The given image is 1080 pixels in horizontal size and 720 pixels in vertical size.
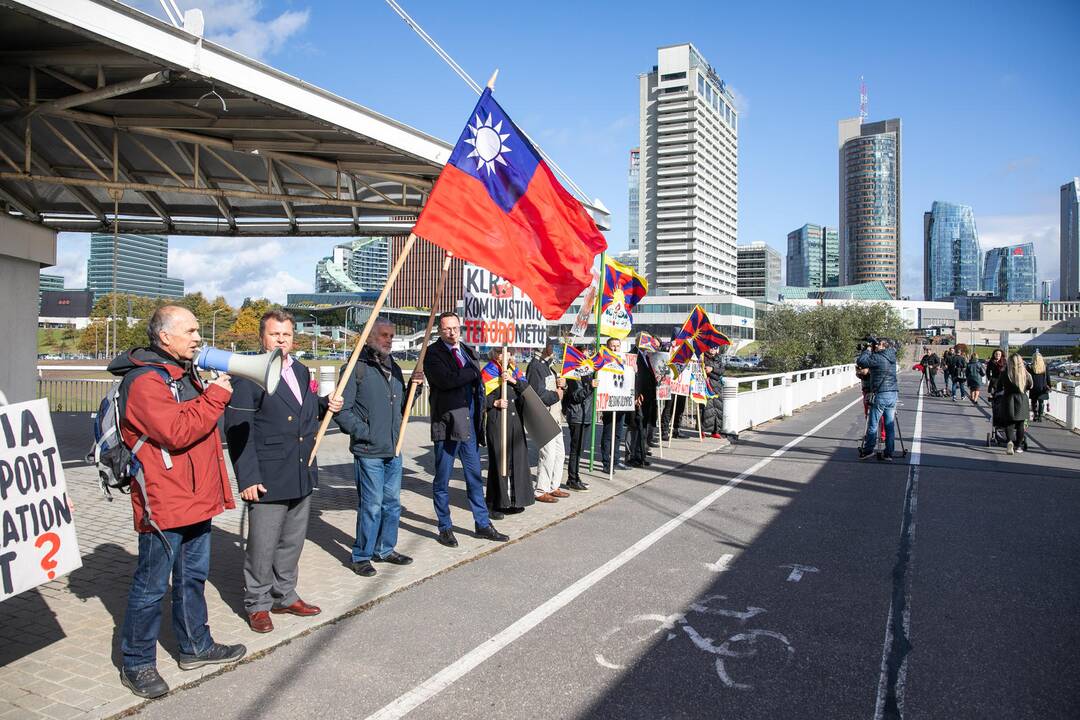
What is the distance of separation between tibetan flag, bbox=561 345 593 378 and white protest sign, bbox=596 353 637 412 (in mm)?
432

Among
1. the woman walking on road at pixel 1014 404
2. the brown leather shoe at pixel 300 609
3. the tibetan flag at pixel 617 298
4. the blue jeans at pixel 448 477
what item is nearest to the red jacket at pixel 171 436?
the brown leather shoe at pixel 300 609

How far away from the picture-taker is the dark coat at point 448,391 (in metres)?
6.68

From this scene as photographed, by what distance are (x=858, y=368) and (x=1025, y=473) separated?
2814 mm

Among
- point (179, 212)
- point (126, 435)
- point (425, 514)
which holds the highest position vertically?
point (179, 212)

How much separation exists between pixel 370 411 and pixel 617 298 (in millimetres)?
6109

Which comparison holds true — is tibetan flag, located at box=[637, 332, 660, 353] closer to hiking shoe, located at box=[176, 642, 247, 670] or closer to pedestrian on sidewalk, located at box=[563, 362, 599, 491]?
pedestrian on sidewalk, located at box=[563, 362, 599, 491]

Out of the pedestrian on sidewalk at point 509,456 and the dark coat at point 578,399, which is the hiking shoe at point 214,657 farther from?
the dark coat at point 578,399

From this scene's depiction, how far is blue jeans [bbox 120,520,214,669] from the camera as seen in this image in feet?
12.8

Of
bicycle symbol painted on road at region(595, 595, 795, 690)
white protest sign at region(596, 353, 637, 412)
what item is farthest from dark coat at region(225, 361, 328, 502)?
white protest sign at region(596, 353, 637, 412)

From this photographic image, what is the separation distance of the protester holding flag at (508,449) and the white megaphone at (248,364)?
3258mm

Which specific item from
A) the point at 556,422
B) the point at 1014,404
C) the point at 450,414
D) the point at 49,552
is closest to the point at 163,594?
the point at 49,552

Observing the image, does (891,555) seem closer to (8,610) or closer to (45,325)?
(8,610)

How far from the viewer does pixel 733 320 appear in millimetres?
123438

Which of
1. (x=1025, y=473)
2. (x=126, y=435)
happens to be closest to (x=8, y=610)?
(x=126, y=435)
